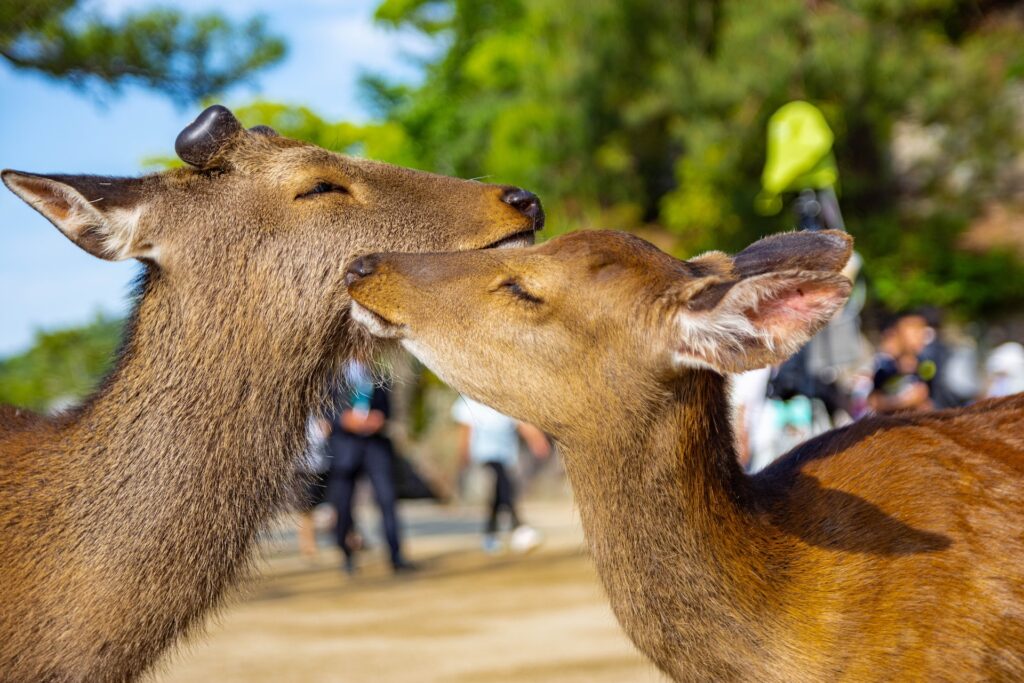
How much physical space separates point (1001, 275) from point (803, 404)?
544 inches

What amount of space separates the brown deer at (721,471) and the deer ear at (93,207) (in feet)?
2.76

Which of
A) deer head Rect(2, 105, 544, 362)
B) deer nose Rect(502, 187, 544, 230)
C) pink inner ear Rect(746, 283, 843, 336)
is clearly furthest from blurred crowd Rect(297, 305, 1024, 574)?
pink inner ear Rect(746, 283, 843, 336)

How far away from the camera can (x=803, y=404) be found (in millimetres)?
9039

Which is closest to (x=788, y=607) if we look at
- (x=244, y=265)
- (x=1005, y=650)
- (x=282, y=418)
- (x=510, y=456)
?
(x=1005, y=650)

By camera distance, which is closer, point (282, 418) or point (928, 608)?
point (928, 608)

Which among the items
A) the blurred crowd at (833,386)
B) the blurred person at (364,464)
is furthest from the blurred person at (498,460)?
the blurred crowd at (833,386)

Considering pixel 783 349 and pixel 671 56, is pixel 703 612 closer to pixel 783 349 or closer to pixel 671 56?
pixel 783 349

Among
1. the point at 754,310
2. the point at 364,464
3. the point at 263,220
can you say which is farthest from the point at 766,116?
the point at 754,310

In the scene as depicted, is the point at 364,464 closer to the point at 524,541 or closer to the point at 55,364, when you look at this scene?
the point at 524,541

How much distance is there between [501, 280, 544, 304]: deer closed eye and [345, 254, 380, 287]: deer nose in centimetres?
45

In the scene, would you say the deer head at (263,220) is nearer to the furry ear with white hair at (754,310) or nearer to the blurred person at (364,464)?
the furry ear with white hair at (754,310)

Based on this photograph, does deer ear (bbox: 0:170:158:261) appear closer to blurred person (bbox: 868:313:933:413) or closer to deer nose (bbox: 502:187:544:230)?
deer nose (bbox: 502:187:544:230)

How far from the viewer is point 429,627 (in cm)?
913

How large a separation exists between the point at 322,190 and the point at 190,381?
89 cm
